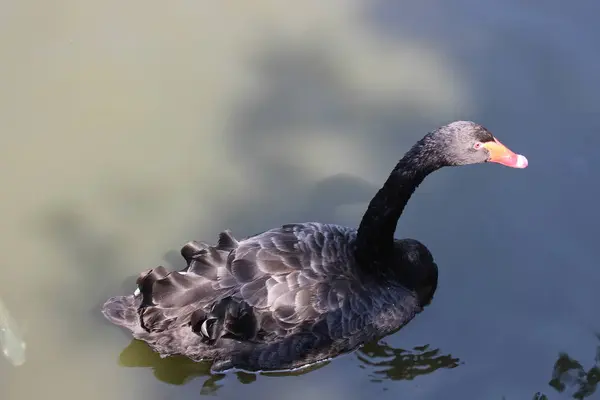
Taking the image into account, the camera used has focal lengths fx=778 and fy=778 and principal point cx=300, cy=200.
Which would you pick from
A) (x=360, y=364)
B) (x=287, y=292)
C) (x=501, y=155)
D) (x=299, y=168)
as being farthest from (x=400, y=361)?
(x=299, y=168)

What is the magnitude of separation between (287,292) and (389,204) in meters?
0.71

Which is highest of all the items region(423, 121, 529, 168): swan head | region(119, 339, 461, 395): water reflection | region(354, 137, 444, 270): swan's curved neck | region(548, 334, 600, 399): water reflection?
region(423, 121, 529, 168): swan head

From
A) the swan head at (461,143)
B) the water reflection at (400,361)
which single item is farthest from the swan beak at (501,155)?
the water reflection at (400,361)

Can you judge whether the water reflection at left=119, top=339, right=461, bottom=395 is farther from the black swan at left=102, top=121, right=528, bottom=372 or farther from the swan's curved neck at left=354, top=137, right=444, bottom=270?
the swan's curved neck at left=354, top=137, right=444, bottom=270

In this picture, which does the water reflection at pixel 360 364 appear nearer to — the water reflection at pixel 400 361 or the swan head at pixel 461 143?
the water reflection at pixel 400 361

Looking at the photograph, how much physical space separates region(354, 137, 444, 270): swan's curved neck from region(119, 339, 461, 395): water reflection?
19.3 inches

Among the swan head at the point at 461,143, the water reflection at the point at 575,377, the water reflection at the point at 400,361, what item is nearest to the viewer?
the swan head at the point at 461,143

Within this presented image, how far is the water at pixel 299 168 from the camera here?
4.16 metres

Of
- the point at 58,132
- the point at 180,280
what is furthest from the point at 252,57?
the point at 180,280

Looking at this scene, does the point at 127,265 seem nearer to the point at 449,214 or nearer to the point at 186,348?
the point at 186,348

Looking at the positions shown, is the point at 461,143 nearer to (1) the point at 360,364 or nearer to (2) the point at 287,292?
(2) the point at 287,292

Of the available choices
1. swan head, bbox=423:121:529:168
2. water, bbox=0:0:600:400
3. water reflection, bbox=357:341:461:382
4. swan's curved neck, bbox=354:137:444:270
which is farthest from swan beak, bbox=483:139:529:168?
water reflection, bbox=357:341:461:382

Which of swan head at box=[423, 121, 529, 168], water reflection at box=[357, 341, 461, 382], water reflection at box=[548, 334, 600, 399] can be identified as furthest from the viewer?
water reflection at box=[357, 341, 461, 382]

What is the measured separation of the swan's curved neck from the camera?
3814mm
